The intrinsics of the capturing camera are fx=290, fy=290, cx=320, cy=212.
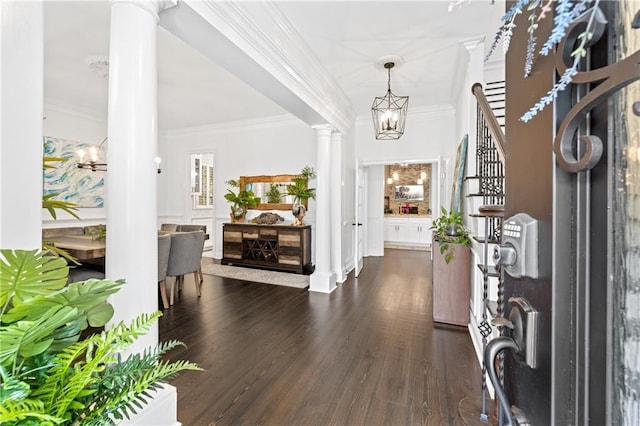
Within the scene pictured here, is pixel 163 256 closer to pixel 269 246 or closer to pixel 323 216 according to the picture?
pixel 323 216

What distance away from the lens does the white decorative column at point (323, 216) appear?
4.27 metres

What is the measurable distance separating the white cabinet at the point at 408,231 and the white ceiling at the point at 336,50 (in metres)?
4.06

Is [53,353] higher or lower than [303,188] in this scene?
lower

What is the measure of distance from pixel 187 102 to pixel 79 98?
67.0 inches

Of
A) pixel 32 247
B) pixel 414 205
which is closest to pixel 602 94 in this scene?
pixel 32 247

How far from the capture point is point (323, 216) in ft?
14.4

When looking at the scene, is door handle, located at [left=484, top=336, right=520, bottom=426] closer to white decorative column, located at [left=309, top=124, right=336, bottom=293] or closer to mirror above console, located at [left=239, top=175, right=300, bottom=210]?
white decorative column, located at [left=309, top=124, right=336, bottom=293]

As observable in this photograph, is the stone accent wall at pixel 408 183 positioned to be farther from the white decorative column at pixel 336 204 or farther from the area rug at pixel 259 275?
the area rug at pixel 259 275

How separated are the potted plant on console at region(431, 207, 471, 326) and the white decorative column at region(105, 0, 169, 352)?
Answer: 268cm

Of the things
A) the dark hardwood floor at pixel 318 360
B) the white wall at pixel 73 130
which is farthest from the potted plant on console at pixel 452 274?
the white wall at pixel 73 130

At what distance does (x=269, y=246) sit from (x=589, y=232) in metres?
5.28

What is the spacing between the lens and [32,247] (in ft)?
3.25

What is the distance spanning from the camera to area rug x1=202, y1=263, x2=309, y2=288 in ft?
15.4

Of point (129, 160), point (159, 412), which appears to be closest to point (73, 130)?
point (129, 160)
